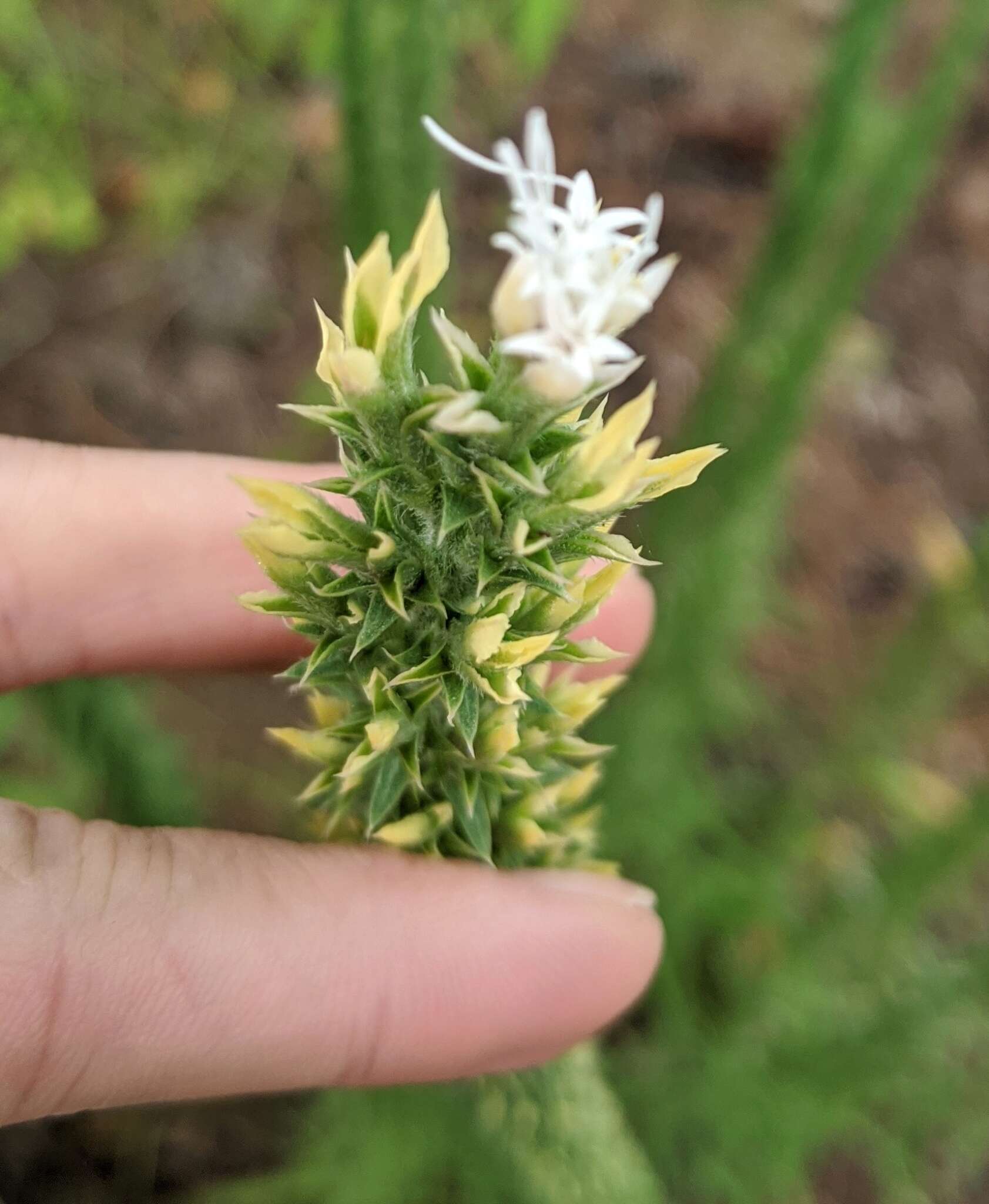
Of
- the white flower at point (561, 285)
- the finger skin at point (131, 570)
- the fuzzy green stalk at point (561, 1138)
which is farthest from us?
the fuzzy green stalk at point (561, 1138)

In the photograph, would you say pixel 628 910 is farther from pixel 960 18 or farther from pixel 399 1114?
pixel 960 18

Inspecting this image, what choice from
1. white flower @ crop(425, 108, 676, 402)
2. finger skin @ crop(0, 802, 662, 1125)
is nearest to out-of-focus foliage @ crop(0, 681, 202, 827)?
finger skin @ crop(0, 802, 662, 1125)

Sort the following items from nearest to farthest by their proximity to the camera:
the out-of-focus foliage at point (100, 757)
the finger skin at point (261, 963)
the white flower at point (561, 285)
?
the white flower at point (561, 285), the finger skin at point (261, 963), the out-of-focus foliage at point (100, 757)

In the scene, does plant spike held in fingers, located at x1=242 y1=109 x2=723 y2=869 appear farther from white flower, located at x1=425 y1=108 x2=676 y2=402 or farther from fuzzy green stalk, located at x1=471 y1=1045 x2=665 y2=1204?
fuzzy green stalk, located at x1=471 y1=1045 x2=665 y2=1204

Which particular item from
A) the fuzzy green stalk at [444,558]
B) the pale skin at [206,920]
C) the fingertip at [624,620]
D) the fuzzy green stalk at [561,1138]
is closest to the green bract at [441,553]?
the fuzzy green stalk at [444,558]

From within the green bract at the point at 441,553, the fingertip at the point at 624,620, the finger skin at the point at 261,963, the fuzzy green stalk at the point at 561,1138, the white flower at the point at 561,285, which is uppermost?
the white flower at the point at 561,285

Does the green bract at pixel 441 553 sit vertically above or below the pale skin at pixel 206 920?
above

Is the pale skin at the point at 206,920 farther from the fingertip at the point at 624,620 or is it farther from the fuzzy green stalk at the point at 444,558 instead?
the fuzzy green stalk at the point at 444,558

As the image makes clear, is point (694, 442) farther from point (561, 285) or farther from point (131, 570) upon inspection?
point (561, 285)
